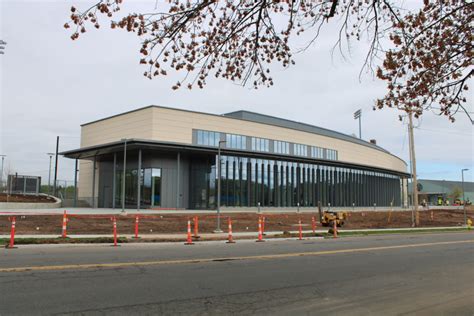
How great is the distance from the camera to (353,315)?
6.68m

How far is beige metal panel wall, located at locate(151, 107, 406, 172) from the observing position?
46.3 m

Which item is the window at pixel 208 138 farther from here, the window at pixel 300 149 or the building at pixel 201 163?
the window at pixel 300 149

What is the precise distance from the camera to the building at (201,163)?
146 ft

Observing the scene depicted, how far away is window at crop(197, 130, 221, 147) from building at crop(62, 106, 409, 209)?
113 mm

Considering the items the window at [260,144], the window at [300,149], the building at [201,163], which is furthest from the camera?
the window at [300,149]

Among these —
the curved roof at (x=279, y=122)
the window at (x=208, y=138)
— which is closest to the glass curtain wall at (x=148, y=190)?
the window at (x=208, y=138)

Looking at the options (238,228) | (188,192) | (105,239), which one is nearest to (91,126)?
(188,192)

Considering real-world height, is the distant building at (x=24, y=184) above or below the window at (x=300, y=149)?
below

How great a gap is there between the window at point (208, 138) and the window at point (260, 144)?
238 inches

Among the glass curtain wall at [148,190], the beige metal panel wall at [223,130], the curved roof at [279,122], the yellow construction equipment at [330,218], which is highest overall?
the curved roof at [279,122]

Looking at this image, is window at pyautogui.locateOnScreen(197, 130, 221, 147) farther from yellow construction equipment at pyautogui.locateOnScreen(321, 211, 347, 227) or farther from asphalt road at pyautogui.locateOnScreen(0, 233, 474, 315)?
asphalt road at pyautogui.locateOnScreen(0, 233, 474, 315)

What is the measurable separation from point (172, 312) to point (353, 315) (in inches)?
110

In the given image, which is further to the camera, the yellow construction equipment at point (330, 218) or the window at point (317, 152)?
the window at point (317, 152)

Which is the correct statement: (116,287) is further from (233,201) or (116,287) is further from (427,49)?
(233,201)
